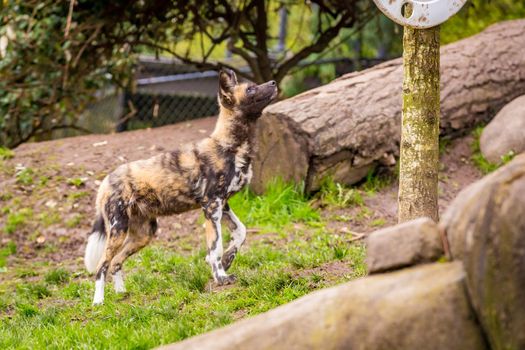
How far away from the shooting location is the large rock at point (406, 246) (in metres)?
2.99

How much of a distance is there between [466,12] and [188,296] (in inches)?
265

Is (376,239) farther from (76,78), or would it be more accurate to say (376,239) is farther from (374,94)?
(76,78)

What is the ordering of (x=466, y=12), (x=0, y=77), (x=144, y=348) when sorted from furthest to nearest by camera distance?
1. (x=466, y=12)
2. (x=0, y=77)
3. (x=144, y=348)

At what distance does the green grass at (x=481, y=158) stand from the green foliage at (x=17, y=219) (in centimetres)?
419

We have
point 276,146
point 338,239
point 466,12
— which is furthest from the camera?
point 466,12

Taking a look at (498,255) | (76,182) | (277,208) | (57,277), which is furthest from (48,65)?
(498,255)

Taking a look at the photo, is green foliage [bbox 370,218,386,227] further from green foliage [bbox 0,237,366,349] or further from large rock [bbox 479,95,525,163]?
large rock [bbox 479,95,525,163]

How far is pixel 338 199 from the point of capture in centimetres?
736

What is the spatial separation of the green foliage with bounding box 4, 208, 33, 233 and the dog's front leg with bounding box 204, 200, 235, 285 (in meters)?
2.80

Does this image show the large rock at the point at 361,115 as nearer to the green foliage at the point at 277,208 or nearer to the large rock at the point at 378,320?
the green foliage at the point at 277,208

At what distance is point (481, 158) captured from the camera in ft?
26.4

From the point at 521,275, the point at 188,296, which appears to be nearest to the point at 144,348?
the point at 188,296

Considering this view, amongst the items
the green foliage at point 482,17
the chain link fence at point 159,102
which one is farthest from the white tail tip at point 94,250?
the green foliage at point 482,17

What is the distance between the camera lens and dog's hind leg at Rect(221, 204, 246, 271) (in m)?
5.58
